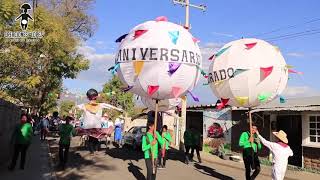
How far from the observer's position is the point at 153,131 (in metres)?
11.6

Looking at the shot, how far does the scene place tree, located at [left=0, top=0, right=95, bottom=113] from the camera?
2052cm

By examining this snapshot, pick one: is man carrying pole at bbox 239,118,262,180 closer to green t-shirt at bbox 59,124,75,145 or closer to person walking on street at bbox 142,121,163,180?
person walking on street at bbox 142,121,163,180

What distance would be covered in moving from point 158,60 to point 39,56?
15425mm

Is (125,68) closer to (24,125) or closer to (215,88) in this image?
(215,88)

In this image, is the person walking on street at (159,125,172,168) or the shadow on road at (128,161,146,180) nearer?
the shadow on road at (128,161,146,180)

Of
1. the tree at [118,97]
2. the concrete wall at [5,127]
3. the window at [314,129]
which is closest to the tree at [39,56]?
the concrete wall at [5,127]

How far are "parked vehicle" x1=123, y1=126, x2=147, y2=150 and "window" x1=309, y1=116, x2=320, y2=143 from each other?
850 centimetres

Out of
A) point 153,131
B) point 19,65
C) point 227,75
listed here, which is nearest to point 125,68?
point 153,131

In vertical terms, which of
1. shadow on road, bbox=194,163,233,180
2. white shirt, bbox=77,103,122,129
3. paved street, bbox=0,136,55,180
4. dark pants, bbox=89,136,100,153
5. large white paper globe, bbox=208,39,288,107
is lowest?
shadow on road, bbox=194,163,233,180

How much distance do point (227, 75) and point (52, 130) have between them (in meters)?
35.4

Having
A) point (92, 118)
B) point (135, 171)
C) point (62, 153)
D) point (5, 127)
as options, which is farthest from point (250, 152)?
point (5, 127)

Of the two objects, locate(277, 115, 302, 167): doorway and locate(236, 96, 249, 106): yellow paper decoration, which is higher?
locate(236, 96, 249, 106): yellow paper decoration

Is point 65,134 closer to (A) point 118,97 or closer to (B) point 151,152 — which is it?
(B) point 151,152

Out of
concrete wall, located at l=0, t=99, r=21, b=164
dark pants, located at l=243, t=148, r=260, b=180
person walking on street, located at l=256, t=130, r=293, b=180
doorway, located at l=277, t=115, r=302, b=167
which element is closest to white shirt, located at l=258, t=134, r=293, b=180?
person walking on street, located at l=256, t=130, r=293, b=180
